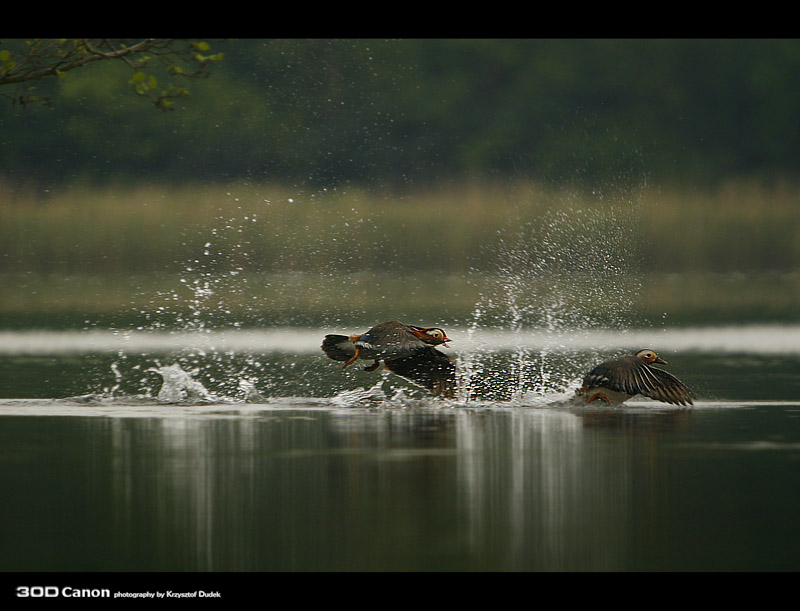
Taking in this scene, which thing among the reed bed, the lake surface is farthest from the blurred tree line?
the lake surface

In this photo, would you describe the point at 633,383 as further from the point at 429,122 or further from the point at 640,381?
the point at 429,122

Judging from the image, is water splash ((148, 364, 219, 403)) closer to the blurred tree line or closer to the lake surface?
the lake surface

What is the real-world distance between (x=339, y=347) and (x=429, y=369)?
97 centimetres

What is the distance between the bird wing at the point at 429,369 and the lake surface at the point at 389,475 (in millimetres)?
193

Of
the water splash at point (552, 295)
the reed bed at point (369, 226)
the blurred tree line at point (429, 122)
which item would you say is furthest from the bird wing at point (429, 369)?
the blurred tree line at point (429, 122)

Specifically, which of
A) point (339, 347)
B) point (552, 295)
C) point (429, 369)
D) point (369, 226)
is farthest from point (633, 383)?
point (369, 226)

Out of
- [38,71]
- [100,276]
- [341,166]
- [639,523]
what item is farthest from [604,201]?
[639,523]

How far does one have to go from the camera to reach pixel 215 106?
41625 mm

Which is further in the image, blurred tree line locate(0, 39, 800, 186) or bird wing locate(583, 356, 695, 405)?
blurred tree line locate(0, 39, 800, 186)

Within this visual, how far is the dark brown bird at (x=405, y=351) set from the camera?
48.9ft

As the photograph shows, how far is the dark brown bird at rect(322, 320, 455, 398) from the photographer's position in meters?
14.9

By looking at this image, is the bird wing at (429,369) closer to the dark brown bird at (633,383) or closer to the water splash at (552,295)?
the water splash at (552,295)

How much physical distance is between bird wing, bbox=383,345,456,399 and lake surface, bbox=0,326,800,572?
7.6 inches

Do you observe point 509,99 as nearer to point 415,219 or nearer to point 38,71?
point 415,219
